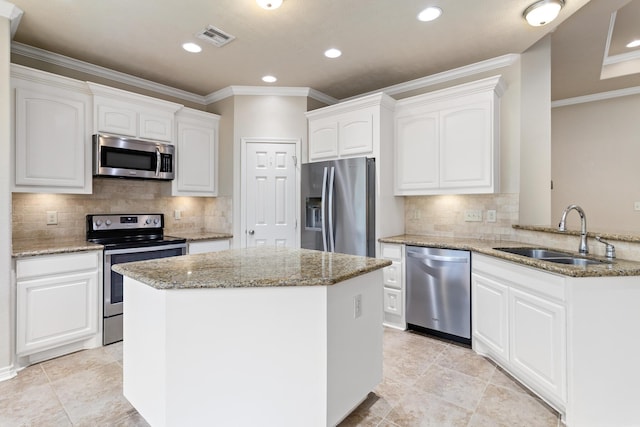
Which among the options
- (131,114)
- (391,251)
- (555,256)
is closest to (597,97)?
(555,256)

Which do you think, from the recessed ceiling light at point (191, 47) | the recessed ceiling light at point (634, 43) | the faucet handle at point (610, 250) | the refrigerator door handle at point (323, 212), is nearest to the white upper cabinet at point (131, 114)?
the recessed ceiling light at point (191, 47)

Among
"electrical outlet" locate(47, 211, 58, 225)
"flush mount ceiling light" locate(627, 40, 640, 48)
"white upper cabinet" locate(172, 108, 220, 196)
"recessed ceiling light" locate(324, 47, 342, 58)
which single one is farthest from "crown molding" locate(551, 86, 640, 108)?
"electrical outlet" locate(47, 211, 58, 225)

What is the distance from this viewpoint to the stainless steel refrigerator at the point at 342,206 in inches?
133

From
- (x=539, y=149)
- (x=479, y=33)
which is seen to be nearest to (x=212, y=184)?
(x=479, y=33)

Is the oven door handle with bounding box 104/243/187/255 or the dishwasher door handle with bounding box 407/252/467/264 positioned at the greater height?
the oven door handle with bounding box 104/243/187/255

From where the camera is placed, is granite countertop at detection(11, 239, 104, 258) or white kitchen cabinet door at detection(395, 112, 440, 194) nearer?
granite countertop at detection(11, 239, 104, 258)

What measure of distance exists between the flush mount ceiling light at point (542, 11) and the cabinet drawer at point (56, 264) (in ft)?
12.7

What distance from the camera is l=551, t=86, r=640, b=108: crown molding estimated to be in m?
4.54

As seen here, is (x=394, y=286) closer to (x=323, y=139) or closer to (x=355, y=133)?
(x=355, y=133)

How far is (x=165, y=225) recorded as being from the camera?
403 cm

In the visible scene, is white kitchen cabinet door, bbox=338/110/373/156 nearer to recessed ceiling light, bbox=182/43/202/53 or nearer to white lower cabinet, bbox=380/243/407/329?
white lower cabinet, bbox=380/243/407/329

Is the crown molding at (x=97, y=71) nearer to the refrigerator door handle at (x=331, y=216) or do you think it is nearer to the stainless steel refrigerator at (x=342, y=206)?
the stainless steel refrigerator at (x=342, y=206)

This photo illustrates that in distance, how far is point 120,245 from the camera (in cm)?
298

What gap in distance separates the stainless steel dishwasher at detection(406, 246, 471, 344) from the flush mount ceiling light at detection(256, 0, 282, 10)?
2.30 m
